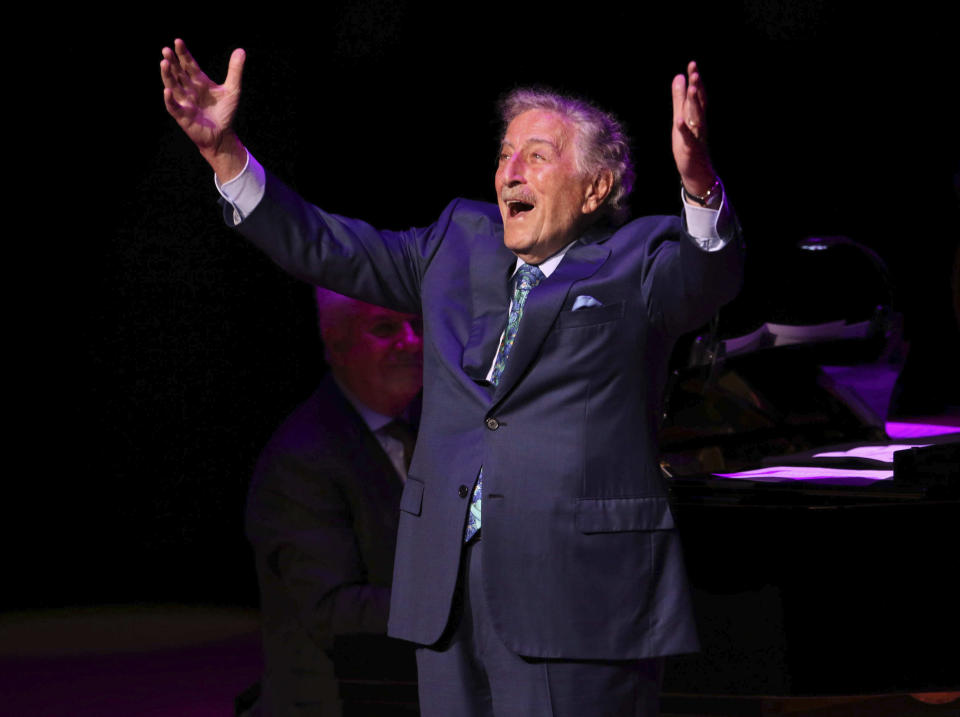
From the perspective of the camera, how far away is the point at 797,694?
2.56m

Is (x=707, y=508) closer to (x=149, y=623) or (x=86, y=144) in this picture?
(x=86, y=144)

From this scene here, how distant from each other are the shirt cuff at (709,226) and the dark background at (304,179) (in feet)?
8.69

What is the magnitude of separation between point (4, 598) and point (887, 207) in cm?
405

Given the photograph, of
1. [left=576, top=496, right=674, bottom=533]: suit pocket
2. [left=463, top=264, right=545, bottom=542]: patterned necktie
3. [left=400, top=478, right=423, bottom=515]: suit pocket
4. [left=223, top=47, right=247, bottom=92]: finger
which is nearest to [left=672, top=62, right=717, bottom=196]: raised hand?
[left=463, top=264, right=545, bottom=542]: patterned necktie

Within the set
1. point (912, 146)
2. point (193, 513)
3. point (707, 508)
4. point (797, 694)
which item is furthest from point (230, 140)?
point (193, 513)

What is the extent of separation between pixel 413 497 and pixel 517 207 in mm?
474

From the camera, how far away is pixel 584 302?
1930mm

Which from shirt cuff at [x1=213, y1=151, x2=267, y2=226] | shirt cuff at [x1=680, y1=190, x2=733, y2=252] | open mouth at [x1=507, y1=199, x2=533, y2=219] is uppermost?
shirt cuff at [x1=213, y1=151, x2=267, y2=226]

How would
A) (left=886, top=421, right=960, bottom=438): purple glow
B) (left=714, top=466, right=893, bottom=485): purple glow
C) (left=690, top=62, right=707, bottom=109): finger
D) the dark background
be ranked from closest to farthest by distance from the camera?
1. (left=690, top=62, right=707, bottom=109): finger
2. (left=714, top=466, right=893, bottom=485): purple glow
3. (left=886, top=421, right=960, bottom=438): purple glow
4. the dark background

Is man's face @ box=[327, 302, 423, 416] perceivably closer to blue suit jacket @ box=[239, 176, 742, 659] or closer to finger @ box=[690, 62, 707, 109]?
blue suit jacket @ box=[239, 176, 742, 659]

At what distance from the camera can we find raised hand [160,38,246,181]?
202 cm

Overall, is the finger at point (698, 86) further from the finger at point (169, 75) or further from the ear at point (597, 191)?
the finger at point (169, 75)

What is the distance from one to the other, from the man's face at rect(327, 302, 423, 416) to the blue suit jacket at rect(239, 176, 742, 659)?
1.22 metres

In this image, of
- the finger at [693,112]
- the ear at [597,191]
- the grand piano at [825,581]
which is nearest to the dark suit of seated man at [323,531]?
the grand piano at [825,581]
